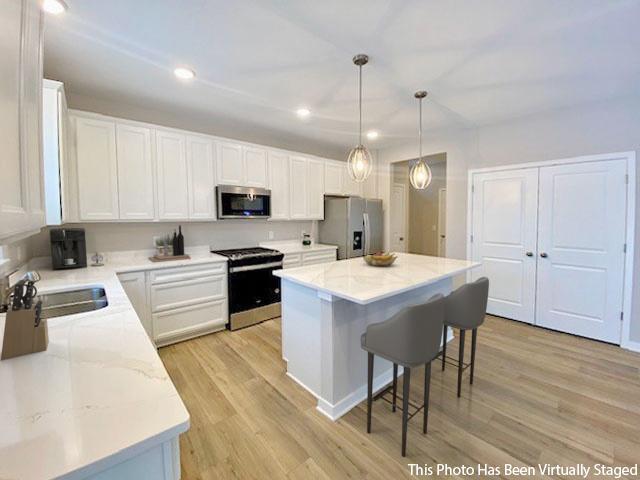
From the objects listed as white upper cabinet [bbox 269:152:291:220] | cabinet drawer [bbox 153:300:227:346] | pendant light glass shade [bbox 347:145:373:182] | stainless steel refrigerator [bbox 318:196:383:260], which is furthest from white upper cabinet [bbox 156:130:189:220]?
stainless steel refrigerator [bbox 318:196:383:260]

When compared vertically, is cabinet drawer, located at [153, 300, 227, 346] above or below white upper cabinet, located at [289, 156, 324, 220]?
below

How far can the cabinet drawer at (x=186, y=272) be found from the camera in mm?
2920

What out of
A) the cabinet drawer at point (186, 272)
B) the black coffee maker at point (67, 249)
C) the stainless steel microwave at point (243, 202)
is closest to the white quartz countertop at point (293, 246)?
the stainless steel microwave at point (243, 202)

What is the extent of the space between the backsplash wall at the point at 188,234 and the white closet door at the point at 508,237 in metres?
2.61

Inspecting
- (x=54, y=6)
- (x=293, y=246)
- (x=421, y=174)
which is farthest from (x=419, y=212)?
(x=54, y=6)

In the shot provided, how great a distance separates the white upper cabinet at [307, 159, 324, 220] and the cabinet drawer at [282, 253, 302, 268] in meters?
0.75

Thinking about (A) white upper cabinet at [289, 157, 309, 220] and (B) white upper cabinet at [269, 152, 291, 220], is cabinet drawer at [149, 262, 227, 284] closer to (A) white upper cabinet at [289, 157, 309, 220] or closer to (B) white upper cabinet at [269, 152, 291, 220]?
(B) white upper cabinet at [269, 152, 291, 220]

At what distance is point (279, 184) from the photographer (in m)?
4.12

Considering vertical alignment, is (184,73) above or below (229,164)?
above

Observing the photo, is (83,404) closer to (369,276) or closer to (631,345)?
(369,276)

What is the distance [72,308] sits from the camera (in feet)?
6.51

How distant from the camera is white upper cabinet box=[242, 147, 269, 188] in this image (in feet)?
12.3

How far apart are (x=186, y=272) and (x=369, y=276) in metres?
2.01

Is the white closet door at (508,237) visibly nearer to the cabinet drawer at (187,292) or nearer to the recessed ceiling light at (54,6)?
the cabinet drawer at (187,292)
